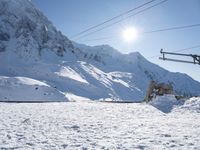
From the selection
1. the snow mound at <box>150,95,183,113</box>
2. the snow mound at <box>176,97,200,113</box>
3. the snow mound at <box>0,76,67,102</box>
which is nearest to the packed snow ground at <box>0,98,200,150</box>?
the snow mound at <box>176,97,200,113</box>

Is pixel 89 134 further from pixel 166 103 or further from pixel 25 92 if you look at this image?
pixel 25 92

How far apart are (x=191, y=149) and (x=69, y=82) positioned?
5234 inches

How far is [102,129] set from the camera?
1522 cm

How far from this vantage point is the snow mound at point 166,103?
25694 mm

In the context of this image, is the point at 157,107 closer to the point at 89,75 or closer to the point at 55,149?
the point at 55,149

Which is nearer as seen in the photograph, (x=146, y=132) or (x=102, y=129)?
(x=146, y=132)

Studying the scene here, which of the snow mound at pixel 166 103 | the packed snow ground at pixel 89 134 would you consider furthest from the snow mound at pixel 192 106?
the packed snow ground at pixel 89 134

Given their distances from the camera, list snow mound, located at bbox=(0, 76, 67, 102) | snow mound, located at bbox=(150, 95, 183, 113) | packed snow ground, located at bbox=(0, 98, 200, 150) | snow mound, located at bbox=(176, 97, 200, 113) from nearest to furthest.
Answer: packed snow ground, located at bbox=(0, 98, 200, 150) < snow mound, located at bbox=(176, 97, 200, 113) < snow mound, located at bbox=(150, 95, 183, 113) < snow mound, located at bbox=(0, 76, 67, 102)

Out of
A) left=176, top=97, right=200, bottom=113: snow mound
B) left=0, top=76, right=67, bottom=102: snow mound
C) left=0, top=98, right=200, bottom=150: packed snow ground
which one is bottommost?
left=0, top=98, right=200, bottom=150: packed snow ground

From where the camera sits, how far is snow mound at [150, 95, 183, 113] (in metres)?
25.7

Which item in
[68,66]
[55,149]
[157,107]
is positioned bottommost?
[55,149]

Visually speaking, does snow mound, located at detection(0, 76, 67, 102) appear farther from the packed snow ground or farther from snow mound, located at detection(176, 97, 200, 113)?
the packed snow ground

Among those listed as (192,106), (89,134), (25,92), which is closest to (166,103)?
(192,106)

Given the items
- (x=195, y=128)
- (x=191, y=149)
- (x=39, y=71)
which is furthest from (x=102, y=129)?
(x=39, y=71)
